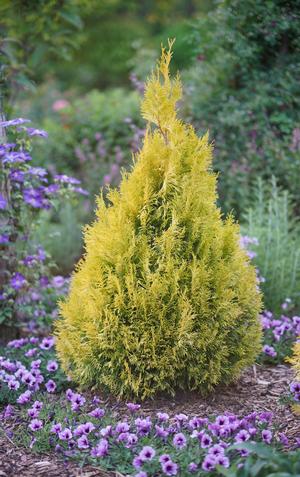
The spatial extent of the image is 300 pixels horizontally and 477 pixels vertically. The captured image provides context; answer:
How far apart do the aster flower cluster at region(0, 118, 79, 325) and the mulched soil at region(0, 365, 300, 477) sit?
1402 mm

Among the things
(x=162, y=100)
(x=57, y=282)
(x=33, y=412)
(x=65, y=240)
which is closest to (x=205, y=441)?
(x=33, y=412)

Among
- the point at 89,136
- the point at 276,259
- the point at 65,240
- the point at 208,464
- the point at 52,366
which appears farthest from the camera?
the point at 89,136

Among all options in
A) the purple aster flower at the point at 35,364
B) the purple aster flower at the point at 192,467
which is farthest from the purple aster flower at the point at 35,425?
the purple aster flower at the point at 192,467

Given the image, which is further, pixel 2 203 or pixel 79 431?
pixel 2 203

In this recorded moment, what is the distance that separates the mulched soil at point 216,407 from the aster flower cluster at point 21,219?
140 cm

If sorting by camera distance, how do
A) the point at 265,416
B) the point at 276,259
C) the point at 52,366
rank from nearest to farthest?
the point at 265,416
the point at 52,366
the point at 276,259

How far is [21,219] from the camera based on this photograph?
4461 millimetres

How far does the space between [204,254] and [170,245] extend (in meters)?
0.18

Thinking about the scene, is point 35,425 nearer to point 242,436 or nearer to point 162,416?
point 162,416

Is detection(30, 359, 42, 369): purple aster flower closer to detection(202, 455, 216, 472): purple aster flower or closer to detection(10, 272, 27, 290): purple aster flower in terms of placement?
detection(10, 272, 27, 290): purple aster flower

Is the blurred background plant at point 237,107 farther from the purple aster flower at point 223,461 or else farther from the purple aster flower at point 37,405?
the purple aster flower at point 223,461

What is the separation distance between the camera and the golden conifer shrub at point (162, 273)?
3.07 m

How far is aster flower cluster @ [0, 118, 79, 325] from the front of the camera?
419 centimetres

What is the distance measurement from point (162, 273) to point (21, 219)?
5.56 feet
